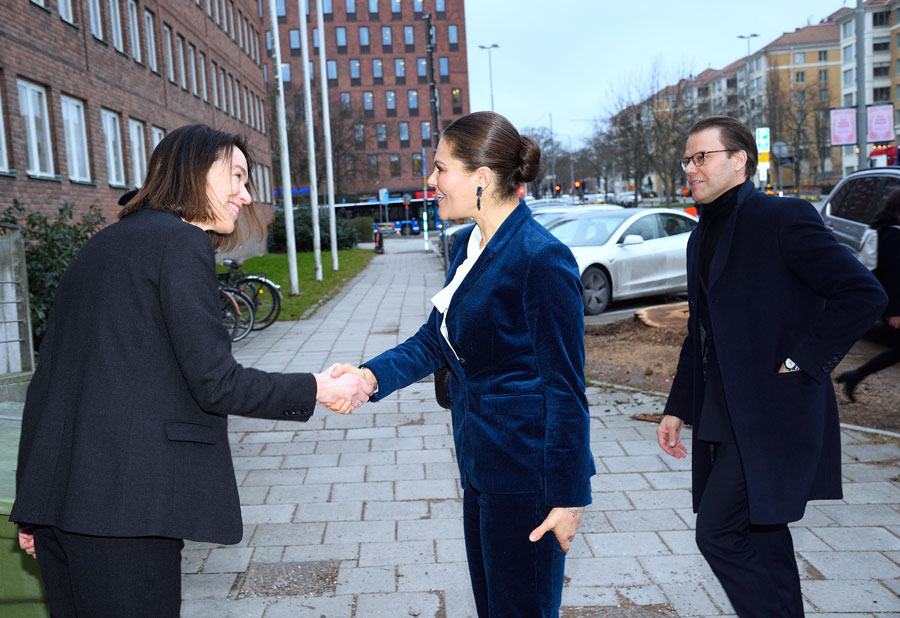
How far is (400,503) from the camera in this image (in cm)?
531

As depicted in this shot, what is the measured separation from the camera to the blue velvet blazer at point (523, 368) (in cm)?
251

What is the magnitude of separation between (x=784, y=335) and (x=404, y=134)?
3532 inches

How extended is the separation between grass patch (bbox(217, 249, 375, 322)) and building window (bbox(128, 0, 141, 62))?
6.12 meters

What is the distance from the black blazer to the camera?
2.17 meters

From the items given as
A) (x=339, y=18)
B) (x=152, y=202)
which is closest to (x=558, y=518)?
(x=152, y=202)

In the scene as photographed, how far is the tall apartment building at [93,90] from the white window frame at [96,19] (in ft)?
0.11

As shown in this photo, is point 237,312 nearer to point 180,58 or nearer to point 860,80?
point 860,80

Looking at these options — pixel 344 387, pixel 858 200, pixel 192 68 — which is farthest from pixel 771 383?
pixel 192 68

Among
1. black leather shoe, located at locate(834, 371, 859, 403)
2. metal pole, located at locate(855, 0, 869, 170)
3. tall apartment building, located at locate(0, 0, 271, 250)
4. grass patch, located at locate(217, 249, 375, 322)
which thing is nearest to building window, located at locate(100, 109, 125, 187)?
tall apartment building, located at locate(0, 0, 271, 250)

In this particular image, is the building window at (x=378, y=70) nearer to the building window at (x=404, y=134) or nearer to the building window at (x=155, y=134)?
the building window at (x=404, y=134)

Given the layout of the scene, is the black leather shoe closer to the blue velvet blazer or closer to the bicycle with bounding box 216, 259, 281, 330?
the blue velvet blazer

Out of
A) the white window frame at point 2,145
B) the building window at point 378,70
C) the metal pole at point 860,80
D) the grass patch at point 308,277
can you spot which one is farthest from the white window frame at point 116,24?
the building window at point 378,70

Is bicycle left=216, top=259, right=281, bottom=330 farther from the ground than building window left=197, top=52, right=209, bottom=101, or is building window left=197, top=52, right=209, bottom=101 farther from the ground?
building window left=197, top=52, right=209, bottom=101

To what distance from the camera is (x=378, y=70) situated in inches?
3558
